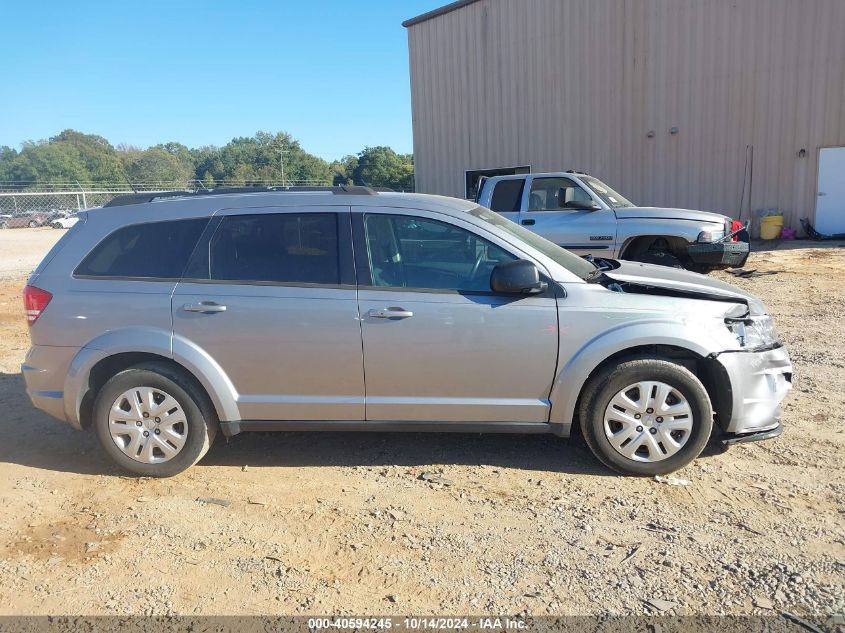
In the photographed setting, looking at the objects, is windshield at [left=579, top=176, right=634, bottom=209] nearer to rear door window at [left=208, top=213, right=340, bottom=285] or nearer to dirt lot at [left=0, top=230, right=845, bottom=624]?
dirt lot at [left=0, top=230, right=845, bottom=624]

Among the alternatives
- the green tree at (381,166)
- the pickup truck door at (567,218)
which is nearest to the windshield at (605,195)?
the pickup truck door at (567,218)

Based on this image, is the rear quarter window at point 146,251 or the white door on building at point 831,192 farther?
the white door on building at point 831,192

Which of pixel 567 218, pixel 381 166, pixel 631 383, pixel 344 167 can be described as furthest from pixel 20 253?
pixel 344 167

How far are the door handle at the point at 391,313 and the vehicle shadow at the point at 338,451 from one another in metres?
1.06

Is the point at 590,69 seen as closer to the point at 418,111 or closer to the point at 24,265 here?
the point at 418,111

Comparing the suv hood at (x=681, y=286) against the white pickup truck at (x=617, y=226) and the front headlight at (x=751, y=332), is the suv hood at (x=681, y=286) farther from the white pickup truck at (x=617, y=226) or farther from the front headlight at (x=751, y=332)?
the white pickup truck at (x=617, y=226)

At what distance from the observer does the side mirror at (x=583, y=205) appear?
9500 mm

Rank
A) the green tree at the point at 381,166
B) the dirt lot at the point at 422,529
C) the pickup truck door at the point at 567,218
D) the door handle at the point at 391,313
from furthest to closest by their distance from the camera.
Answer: the green tree at the point at 381,166 → the pickup truck door at the point at 567,218 → the door handle at the point at 391,313 → the dirt lot at the point at 422,529

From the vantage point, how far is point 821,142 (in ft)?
52.6

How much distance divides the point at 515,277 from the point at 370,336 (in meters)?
0.95

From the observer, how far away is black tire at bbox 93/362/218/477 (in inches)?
161

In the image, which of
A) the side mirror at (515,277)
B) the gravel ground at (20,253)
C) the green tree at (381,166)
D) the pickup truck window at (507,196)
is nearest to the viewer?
the side mirror at (515,277)

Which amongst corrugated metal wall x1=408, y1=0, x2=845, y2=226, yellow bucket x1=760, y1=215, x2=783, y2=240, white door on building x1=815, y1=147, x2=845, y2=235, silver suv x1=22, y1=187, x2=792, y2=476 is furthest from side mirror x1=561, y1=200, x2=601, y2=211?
white door on building x1=815, y1=147, x2=845, y2=235

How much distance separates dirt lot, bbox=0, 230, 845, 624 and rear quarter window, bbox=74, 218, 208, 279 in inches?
53.5
